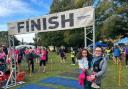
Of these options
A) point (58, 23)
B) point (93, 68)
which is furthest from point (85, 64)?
point (58, 23)

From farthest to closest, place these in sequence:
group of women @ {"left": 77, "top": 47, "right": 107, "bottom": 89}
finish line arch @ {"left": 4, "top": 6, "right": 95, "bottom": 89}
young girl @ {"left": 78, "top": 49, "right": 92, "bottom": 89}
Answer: finish line arch @ {"left": 4, "top": 6, "right": 95, "bottom": 89} → young girl @ {"left": 78, "top": 49, "right": 92, "bottom": 89} → group of women @ {"left": 77, "top": 47, "right": 107, "bottom": 89}

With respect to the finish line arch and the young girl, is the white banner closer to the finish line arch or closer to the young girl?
the finish line arch

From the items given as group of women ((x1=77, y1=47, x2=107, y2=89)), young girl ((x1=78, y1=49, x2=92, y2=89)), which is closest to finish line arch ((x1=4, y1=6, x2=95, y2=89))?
young girl ((x1=78, y1=49, x2=92, y2=89))

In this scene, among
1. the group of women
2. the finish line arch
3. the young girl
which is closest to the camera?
the group of women

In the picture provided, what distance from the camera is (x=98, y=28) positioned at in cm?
5166

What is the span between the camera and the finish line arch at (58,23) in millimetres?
11508

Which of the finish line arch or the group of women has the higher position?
the finish line arch

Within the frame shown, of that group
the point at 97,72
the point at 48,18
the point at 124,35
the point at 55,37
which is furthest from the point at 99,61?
the point at 55,37

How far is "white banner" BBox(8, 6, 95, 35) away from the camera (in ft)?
37.9

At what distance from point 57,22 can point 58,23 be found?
0.34 ft

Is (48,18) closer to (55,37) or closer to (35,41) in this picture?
(55,37)

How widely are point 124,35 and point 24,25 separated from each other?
33971 millimetres

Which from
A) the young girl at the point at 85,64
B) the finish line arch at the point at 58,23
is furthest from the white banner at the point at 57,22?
the young girl at the point at 85,64

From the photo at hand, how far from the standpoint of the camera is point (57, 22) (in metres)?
13.0
